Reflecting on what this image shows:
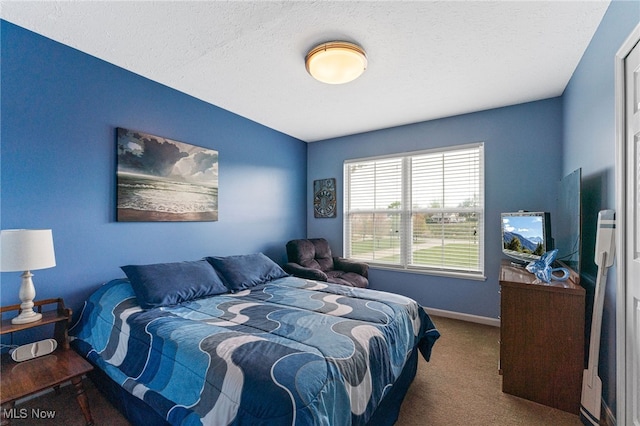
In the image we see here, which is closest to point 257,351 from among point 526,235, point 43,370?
point 43,370

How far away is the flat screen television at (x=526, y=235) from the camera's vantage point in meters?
2.48

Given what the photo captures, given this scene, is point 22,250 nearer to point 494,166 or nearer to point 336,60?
point 336,60

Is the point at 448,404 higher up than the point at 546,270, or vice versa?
the point at 546,270

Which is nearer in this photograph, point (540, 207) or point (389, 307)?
point (389, 307)

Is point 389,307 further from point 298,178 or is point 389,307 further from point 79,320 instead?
point 298,178

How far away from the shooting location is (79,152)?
2230 millimetres

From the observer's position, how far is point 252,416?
1.11 metres

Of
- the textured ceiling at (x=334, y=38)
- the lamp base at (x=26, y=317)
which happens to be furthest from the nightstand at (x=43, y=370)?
the textured ceiling at (x=334, y=38)

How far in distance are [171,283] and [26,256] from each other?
852mm

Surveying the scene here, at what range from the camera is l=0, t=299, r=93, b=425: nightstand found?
150cm

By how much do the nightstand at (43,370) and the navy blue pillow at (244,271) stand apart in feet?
3.68

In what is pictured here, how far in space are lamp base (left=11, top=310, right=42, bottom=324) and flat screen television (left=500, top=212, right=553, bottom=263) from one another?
3833 mm

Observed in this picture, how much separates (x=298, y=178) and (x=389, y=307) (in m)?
3.03

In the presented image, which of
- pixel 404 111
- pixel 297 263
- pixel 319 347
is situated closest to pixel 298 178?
pixel 297 263
